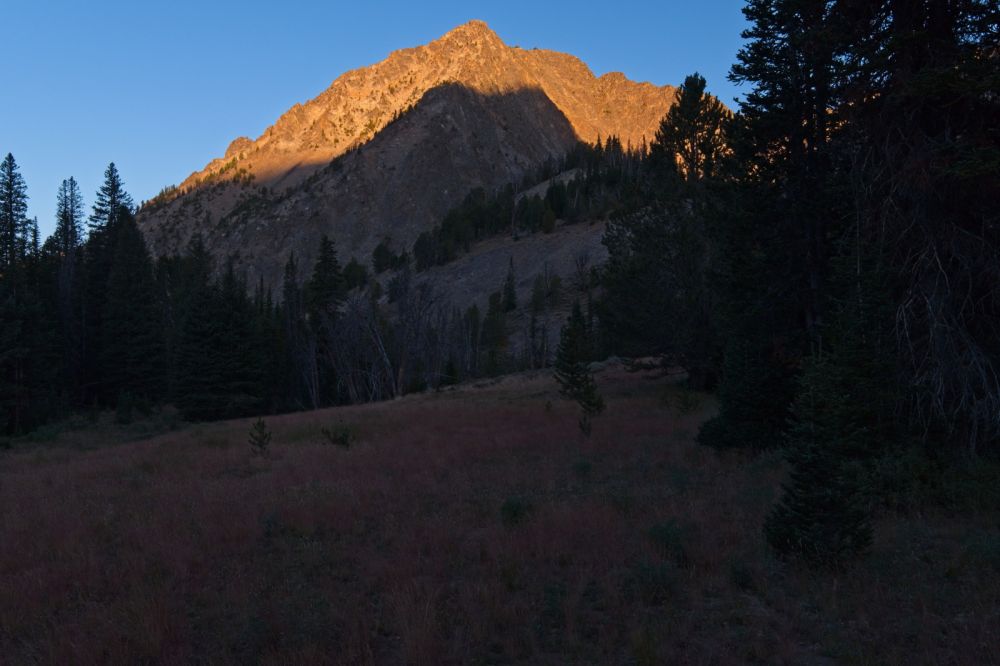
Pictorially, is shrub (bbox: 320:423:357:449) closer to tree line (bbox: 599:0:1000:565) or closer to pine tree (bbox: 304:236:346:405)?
tree line (bbox: 599:0:1000:565)

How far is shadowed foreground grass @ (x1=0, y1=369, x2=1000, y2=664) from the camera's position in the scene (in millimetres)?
5309

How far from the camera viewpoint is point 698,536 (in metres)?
7.98

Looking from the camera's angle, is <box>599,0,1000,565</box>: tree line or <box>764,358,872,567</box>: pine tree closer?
<box>764,358,872,567</box>: pine tree

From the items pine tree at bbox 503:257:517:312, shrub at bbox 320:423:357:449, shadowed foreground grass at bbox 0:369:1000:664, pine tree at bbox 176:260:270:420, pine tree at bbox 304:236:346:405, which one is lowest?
shadowed foreground grass at bbox 0:369:1000:664

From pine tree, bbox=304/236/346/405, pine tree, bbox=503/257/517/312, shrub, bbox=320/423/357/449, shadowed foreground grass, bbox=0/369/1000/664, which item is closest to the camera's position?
shadowed foreground grass, bbox=0/369/1000/664

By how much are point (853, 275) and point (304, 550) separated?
9.33 metres

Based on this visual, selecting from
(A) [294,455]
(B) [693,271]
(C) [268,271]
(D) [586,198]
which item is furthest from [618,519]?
(C) [268,271]

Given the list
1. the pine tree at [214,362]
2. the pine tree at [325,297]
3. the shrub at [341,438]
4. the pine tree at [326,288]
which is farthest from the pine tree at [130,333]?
the shrub at [341,438]

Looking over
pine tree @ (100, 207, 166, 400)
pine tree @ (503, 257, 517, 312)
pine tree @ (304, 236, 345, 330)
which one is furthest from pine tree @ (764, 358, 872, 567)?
pine tree @ (503, 257, 517, 312)

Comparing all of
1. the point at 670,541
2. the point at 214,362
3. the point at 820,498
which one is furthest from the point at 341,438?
the point at 214,362

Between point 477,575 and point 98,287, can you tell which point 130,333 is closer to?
point 98,287

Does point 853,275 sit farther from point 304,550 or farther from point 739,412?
point 304,550

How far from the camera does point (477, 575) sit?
6.95 meters

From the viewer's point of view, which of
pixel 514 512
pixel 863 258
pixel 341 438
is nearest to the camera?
pixel 514 512
